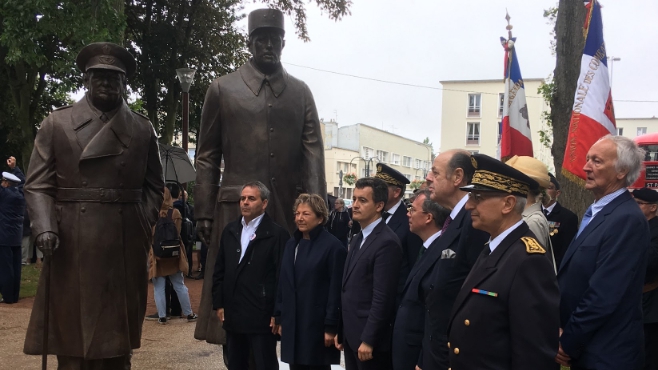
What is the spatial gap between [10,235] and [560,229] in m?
8.42

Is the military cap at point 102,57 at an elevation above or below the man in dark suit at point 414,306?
above

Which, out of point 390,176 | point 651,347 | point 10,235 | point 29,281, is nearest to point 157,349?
point 390,176

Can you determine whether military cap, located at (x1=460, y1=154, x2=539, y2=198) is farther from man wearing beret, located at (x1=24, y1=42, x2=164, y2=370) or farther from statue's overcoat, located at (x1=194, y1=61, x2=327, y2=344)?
man wearing beret, located at (x1=24, y1=42, x2=164, y2=370)

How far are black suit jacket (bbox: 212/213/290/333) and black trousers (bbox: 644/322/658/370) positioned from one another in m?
3.01

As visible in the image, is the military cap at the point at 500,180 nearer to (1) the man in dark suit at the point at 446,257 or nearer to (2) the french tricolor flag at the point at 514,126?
(1) the man in dark suit at the point at 446,257

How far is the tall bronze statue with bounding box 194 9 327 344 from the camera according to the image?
18.1 ft

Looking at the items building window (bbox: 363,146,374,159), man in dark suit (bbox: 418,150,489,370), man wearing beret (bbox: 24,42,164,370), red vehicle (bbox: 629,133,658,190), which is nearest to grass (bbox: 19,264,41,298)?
man wearing beret (bbox: 24,42,164,370)

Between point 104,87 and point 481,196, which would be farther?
point 104,87

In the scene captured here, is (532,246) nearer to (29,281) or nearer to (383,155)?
(29,281)

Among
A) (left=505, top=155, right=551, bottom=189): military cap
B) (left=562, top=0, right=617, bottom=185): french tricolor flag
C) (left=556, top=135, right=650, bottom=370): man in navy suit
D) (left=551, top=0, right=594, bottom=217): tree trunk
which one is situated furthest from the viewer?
(left=551, top=0, right=594, bottom=217): tree trunk

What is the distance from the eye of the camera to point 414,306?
4250 millimetres

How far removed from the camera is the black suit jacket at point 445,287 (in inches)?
142

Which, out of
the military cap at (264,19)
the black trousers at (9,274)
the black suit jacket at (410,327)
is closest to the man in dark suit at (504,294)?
the black suit jacket at (410,327)

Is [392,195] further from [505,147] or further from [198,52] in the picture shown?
[198,52]
